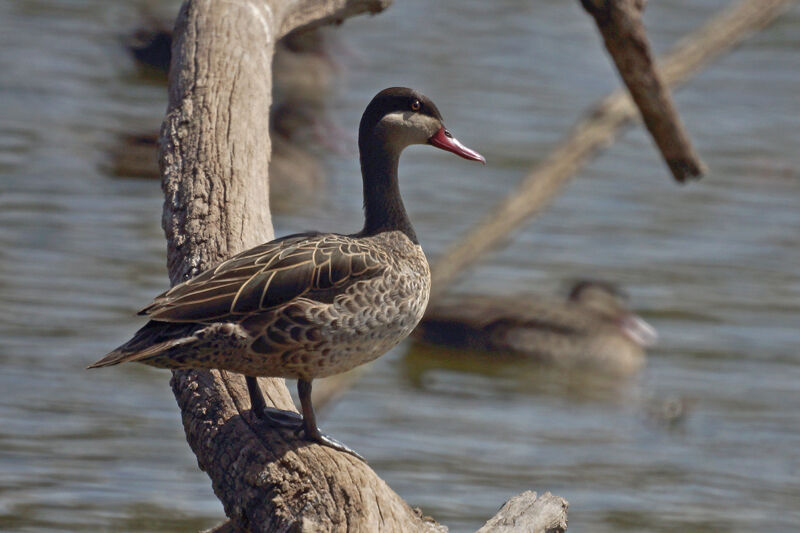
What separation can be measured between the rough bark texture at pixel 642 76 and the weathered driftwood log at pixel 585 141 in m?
0.43

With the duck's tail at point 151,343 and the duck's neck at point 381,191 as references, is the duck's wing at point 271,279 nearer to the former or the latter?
the duck's tail at point 151,343

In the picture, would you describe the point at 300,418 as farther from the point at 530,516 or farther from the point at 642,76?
the point at 642,76

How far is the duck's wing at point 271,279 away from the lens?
3.36 m

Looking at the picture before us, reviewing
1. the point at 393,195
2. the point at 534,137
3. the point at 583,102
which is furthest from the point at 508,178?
the point at 393,195

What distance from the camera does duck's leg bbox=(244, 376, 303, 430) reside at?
11.6 feet

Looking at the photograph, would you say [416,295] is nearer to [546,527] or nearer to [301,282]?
[301,282]

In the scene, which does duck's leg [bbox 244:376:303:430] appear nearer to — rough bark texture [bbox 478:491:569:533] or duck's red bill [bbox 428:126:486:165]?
rough bark texture [bbox 478:491:569:533]

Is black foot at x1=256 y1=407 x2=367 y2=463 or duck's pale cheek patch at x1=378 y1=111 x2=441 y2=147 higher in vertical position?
duck's pale cheek patch at x1=378 y1=111 x2=441 y2=147

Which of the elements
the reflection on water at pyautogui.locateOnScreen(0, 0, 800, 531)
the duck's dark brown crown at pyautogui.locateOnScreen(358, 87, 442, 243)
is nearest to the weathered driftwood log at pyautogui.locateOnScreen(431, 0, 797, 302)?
the reflection on water at pyautogui.locateOnScreen(0, 0, 800, 531)

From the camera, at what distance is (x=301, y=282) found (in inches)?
138

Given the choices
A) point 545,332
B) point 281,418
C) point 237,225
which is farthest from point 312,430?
point 545,332

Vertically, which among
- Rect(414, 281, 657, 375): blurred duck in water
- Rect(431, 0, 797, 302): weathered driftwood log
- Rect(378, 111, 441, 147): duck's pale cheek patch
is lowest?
Rect(414, 281, 657, 375): blurred duck in water

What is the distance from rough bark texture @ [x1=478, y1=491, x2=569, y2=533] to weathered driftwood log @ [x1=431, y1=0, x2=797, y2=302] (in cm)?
313

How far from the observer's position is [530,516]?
136 inches
